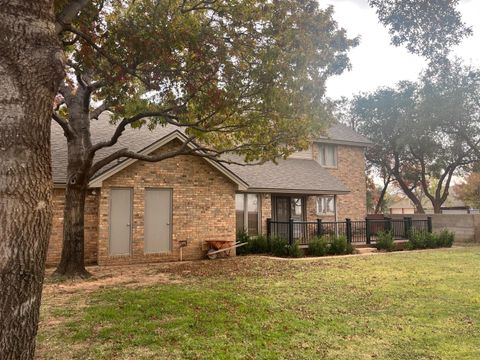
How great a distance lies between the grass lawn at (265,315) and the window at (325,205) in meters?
10.0

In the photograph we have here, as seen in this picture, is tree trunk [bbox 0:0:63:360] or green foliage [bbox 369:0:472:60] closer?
tree trunk [bbox 0:0:63:360]

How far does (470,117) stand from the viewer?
28.0 meters

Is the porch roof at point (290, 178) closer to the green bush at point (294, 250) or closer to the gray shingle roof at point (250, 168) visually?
the gray shingle roof at point (250, 168)

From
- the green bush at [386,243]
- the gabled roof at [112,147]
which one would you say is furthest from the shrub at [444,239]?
the gabled roof at [112,147]

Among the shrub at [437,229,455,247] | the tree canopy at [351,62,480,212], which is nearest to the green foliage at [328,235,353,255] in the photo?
the shrub at [437,229,455,247]

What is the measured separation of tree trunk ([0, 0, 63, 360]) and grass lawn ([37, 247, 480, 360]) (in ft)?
6.48

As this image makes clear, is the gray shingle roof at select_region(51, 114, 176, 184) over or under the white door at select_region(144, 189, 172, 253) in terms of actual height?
over

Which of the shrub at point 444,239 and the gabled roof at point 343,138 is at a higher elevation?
the gabled roof at point 343,138

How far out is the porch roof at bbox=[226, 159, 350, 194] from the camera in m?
18.0

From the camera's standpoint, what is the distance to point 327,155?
23.8 meters

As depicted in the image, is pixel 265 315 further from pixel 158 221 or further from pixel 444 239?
pixel 444 239

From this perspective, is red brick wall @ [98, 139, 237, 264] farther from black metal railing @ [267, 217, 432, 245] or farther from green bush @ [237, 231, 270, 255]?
black metal railing @ [267, 217, 432, 245]

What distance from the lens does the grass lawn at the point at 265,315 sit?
5.13 metres

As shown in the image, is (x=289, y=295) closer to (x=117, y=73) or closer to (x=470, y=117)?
(x=117, y=73)
